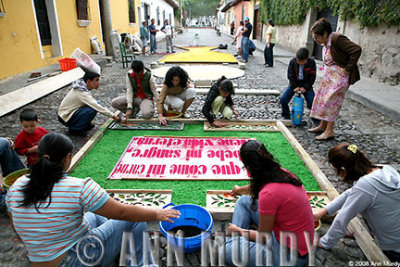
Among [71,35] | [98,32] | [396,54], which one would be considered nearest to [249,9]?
[98,32]

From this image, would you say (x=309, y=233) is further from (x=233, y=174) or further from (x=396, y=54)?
(x=396, y=54)

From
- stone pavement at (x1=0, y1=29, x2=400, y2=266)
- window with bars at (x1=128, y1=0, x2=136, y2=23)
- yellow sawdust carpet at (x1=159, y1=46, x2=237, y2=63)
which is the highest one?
window with bars at (x1=128, y1=0, x2=136, y2=23)

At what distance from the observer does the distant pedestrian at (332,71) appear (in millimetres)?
3793

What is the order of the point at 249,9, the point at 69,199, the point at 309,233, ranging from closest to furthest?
the point at 69,199 < the point at 309,233 < the point at 249,9

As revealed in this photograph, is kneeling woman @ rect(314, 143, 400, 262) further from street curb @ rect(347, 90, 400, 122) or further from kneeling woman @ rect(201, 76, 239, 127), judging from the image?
street curb @ rect(347, 90, 400, 122)

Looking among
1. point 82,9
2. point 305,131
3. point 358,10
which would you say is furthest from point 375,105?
point 82,9

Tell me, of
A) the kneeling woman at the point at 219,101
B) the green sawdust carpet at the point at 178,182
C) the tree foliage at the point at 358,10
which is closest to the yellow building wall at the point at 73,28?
the green sawdust carpet at the point at 178,182

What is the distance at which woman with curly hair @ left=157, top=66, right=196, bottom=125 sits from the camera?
458cm

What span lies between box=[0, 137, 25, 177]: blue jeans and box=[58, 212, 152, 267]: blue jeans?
53.6 inches

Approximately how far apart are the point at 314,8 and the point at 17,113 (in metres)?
11.9

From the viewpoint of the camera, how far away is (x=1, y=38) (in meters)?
6.92

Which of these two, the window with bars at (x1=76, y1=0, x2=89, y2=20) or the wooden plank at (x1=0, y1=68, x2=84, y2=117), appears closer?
the wooden plank at (x1=0, y1=68, x2=84, y2=117)

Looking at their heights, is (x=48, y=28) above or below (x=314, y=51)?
above

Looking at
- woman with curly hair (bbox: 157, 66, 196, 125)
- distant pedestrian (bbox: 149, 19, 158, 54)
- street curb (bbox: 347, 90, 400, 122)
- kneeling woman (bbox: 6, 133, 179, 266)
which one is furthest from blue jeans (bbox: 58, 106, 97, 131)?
distant pedestrian (bbox: 149, 19, 158, 54)
